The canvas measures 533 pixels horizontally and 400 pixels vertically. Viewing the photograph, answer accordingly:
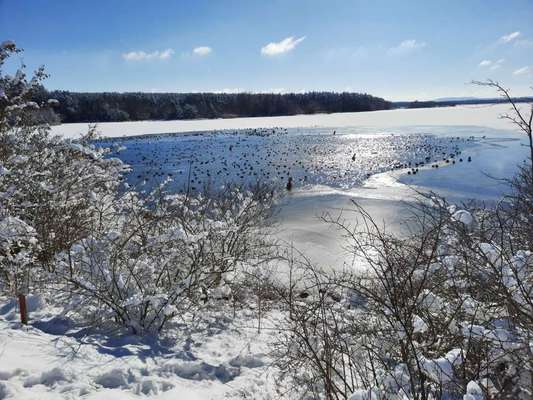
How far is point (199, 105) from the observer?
97.6m

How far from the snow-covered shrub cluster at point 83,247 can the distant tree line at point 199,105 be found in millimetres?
74060

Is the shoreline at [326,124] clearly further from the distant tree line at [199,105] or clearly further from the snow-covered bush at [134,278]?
the snow-covered bush at [134,278]

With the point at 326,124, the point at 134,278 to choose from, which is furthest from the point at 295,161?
the point at 326,124

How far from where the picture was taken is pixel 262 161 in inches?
1057

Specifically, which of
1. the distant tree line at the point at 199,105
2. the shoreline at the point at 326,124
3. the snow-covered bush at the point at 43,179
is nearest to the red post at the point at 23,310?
the snow-covered bush at the point at 43,179

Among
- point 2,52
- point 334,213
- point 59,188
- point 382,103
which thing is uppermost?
point 382,103

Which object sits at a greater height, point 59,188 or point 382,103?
point 382,103

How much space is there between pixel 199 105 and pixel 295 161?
250ft

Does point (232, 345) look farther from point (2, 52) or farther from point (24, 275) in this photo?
point (2, 52)

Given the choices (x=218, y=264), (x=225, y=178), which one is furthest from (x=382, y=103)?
(x=218, y=264)

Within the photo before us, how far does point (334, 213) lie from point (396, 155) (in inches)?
648

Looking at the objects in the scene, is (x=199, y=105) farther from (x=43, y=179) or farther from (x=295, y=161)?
(x=43, y=179)

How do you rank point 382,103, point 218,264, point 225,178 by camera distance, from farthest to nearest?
point 382,103
point 225,178
point 218,264

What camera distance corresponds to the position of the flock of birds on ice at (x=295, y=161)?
66.2 feet
